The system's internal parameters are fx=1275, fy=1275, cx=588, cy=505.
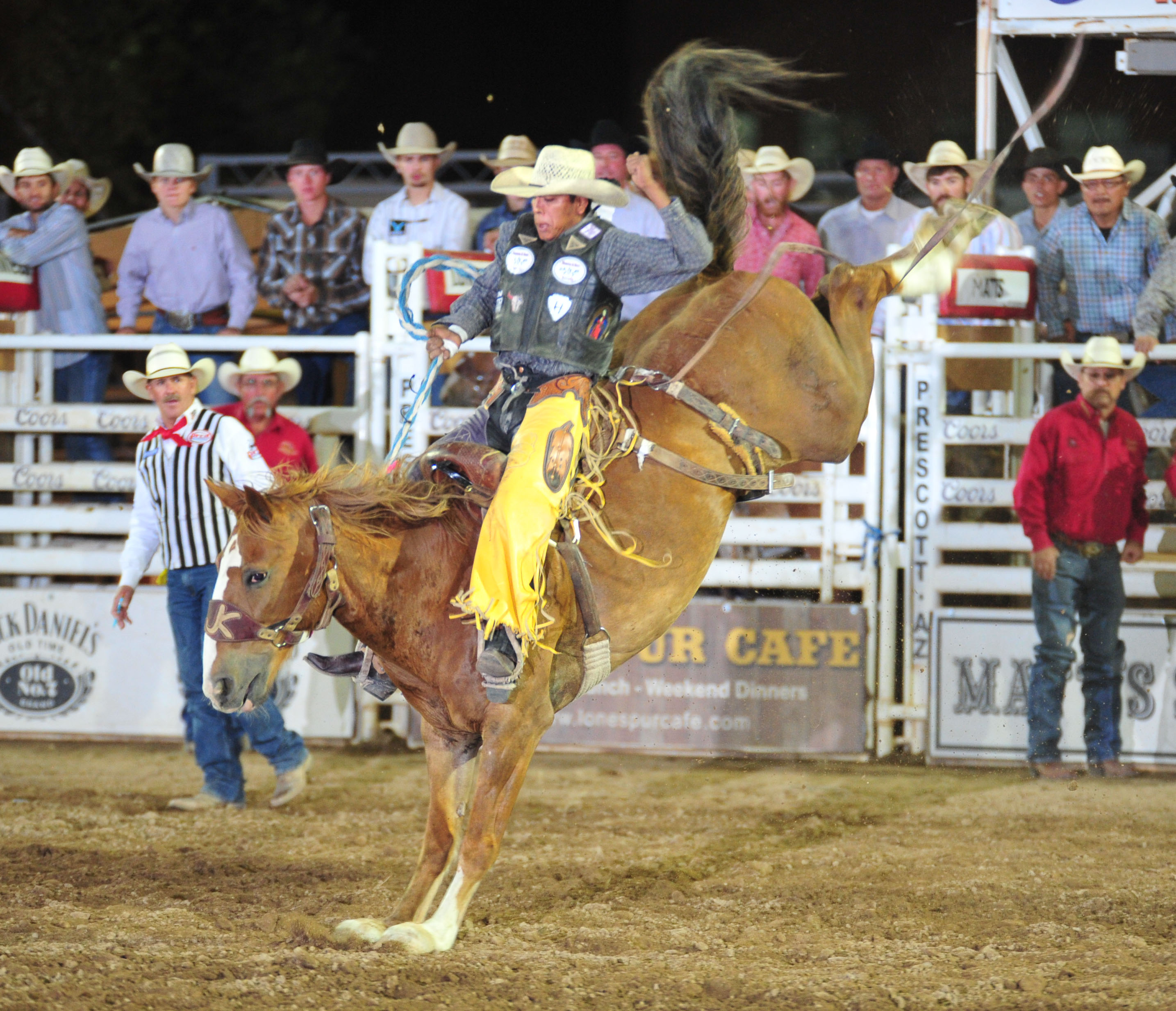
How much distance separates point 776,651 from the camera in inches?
268

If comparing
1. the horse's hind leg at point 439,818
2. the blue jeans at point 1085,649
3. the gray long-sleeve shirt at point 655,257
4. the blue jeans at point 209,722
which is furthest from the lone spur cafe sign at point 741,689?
the gray long-sleeve shirt at point 655,257

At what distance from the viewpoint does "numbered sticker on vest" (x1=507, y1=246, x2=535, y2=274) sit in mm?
4160

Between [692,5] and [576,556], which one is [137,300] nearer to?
[576,556]

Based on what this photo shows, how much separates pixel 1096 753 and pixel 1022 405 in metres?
1.92

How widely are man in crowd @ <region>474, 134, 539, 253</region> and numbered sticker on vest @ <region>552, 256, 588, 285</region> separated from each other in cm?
310

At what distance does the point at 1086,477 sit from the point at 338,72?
19264mm

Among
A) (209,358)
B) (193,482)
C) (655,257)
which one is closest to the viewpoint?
(655,257)

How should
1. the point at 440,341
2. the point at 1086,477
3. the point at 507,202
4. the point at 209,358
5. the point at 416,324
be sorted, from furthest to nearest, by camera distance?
1. the point at 507,202
2. the point at 209,358
3. the point at 1086,477
4. the point at 416,324
5. the point at 440,341

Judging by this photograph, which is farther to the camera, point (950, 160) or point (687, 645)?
point (687, 645)

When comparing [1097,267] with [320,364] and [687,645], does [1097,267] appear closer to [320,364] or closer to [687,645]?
[687,645]

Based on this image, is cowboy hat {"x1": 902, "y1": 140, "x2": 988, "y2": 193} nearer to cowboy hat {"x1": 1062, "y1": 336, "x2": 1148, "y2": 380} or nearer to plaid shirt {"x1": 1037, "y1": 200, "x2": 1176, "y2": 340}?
plaid shirt {"x1": 1037, "y1": 200, "x2": 1176, "y2": 340}

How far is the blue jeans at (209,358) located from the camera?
7.41m

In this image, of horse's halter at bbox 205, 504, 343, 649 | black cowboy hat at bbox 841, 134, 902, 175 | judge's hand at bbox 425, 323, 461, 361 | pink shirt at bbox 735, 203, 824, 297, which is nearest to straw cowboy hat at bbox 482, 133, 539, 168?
pink shirt at bbox 735, 203, 824, 297

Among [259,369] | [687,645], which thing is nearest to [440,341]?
[259,369]
